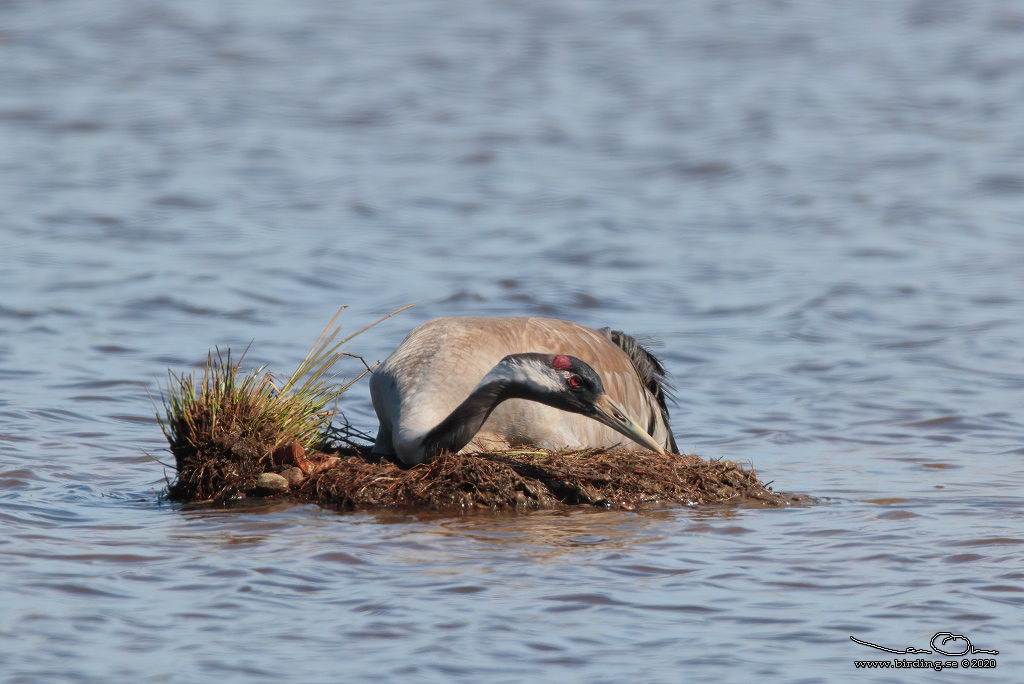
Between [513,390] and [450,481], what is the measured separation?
61cm

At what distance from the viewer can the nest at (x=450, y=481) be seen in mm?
7523

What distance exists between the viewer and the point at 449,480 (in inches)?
296

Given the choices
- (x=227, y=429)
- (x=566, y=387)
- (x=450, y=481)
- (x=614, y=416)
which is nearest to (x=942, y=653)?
(x=614, y=416)

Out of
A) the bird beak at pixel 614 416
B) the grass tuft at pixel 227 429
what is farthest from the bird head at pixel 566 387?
the grass tuft at pixel 227 429

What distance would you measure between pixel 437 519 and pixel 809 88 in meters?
19.6

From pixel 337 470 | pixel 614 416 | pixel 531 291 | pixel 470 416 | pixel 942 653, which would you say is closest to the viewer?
pixel 942 653

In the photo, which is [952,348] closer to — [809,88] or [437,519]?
[437,519]

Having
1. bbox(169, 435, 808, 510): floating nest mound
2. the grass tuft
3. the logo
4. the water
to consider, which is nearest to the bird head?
bbox(169, 435, 808, 510): floating nest mound

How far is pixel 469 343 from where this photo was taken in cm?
839

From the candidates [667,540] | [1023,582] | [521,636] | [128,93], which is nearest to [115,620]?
[521,636]

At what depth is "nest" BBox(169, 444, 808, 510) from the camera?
296 inches

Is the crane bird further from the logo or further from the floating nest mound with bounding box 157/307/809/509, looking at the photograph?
the logo

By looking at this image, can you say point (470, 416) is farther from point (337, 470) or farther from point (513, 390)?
point (337, 470)

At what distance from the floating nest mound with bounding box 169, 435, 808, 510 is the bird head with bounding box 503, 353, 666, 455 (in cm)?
41
